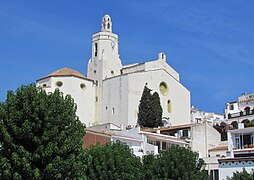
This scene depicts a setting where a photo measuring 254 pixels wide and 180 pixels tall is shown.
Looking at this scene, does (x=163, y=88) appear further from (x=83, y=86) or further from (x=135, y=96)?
(x=83, y=86)

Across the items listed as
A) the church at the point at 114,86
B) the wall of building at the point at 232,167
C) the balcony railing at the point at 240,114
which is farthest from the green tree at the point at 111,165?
the balcony railing at the point at 240,114

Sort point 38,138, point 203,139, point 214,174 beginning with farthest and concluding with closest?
point 203,139, point 214,174, point 38,138

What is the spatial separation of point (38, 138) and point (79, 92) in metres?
49.1

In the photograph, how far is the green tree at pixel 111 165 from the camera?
114ft

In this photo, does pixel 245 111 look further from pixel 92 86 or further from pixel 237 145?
pixel 237 145

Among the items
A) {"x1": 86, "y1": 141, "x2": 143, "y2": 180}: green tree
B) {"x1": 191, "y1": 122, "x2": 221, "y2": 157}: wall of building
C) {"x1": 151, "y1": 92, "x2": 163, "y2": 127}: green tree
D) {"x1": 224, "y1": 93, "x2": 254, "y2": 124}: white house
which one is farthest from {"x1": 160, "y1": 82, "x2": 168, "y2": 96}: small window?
{"x1": 86, "y1": 141, "x2": 143, "y2": 180}: green tree

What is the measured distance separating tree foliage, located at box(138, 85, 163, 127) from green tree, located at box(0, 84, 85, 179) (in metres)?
41.7

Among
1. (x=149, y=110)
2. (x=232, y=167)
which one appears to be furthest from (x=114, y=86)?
(x=232, y=167)

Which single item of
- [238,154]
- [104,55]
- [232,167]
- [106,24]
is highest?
[106,24]

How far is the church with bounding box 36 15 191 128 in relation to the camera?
73.9 meters

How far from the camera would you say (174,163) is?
38156 millimetres

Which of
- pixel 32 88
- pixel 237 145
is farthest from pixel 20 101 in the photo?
pixel 237 145

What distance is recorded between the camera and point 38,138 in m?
26.8

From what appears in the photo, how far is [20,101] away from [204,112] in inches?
3082
